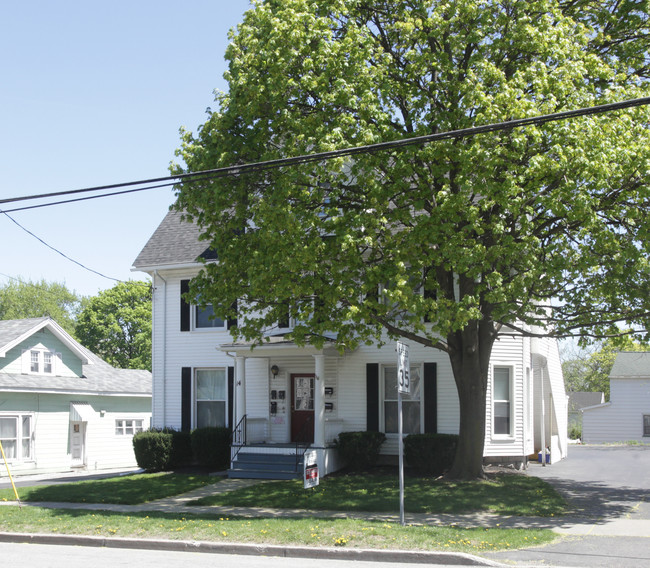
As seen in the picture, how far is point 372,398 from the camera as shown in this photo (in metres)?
21.8

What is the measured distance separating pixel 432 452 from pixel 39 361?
61.7 feet

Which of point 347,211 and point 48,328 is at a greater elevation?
point 347,211

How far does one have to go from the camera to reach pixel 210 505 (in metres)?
16.1

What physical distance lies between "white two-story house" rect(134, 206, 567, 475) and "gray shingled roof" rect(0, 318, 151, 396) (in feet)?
24.0

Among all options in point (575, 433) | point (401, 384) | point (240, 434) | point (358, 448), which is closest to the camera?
point (401, 384)

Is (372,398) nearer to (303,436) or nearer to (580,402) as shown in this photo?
(303,436)

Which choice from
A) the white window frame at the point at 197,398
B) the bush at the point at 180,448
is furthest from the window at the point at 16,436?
the white window frame at the point at 197,398

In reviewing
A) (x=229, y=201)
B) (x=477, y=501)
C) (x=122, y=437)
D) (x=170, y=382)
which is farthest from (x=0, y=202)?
(x=122, y=437)

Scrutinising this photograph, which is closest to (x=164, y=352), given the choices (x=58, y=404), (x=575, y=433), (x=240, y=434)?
(x=240, y=434)

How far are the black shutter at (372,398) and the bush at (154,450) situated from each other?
21.3 ft

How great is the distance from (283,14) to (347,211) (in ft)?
14.2

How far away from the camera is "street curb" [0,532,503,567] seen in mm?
10305

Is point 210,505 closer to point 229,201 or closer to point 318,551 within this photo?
point 318,551

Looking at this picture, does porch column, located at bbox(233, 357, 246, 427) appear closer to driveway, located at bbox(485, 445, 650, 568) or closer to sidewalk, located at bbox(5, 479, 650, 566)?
sidewalk, located at bbox(5, 479, 650, 566)
